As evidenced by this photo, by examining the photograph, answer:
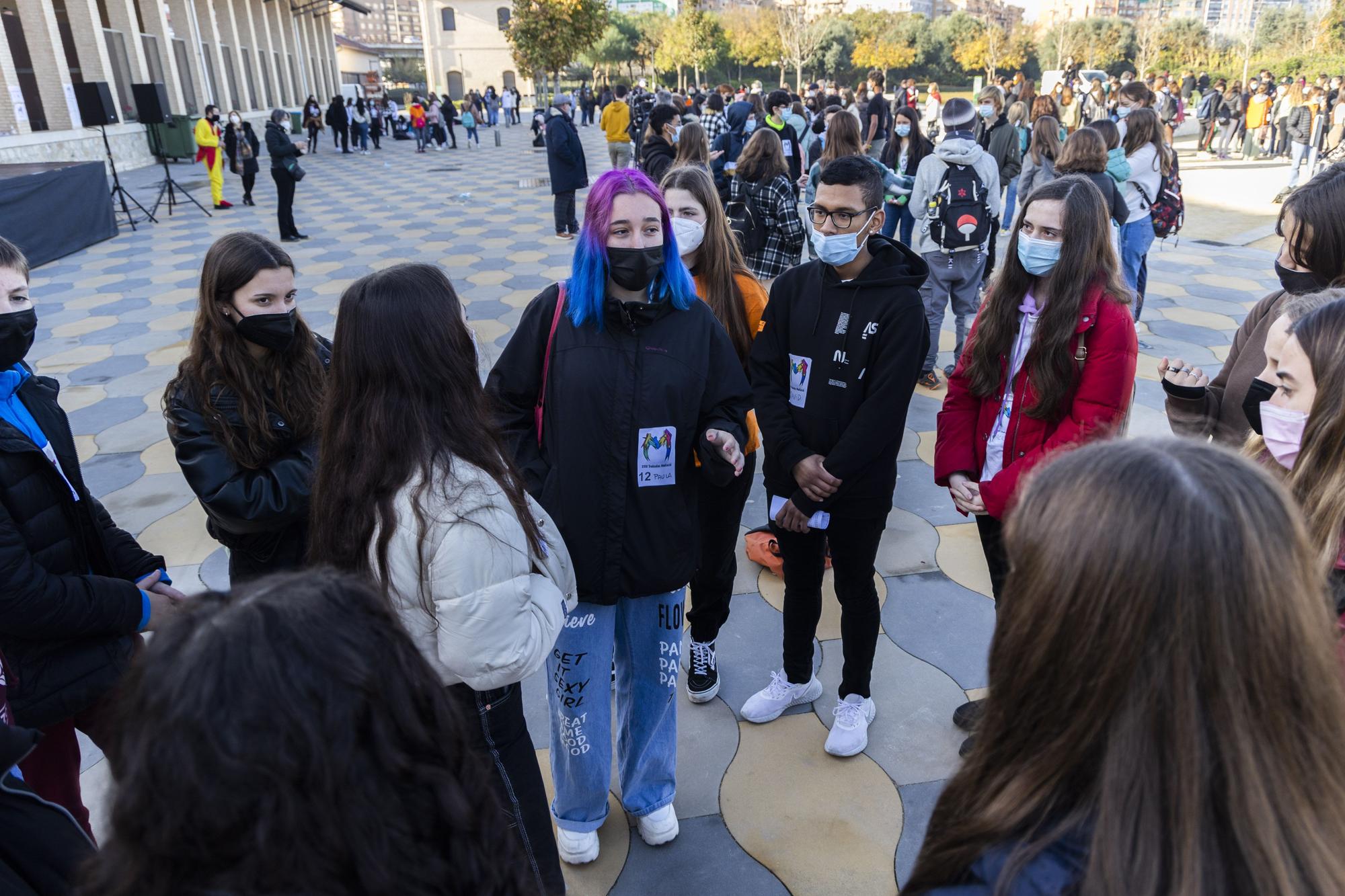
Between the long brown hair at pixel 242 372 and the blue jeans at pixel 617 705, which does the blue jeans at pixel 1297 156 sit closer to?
the blue jeans at pixel 617 705

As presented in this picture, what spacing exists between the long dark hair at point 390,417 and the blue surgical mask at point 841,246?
124cm

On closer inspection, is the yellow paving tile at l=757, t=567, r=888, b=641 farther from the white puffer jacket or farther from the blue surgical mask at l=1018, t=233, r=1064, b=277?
the white puffer jacket

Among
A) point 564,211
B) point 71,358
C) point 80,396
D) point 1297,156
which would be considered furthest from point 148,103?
point 1297,156

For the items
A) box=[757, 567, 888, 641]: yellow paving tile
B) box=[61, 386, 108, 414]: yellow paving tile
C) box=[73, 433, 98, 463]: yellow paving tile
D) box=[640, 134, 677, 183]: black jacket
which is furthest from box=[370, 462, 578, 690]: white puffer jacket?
box=[640, 134, 677, 183]: black jacket

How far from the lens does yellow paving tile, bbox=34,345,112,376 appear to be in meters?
6.16

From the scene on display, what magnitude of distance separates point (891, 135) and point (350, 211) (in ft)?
27.3

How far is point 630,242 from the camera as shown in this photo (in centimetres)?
214

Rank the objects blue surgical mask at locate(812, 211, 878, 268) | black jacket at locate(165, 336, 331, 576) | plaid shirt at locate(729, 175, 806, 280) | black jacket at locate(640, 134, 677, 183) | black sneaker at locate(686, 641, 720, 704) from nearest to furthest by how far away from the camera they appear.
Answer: black jacket at locate(165, 336, 331, 576) → blue surgical mask at locate(812, 211, 878, 268) → black sneaker at locate(686, 641, 720, 704) → plaid shirt at locate(729, 175, 806, 280) → black jacket at locate(640, 134, 677, 183)

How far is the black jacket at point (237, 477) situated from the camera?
1.97 metres

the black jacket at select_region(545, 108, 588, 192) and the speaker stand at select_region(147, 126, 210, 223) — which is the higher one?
the black jacket at select_region(545, 108, 588, 192)

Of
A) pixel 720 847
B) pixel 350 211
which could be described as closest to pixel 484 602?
pixel 720 847

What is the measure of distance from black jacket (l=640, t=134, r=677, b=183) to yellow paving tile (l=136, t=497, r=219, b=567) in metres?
4.40

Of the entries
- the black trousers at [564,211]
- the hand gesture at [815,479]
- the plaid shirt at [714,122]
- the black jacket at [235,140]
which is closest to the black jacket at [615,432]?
the hand gesture at [815,479]

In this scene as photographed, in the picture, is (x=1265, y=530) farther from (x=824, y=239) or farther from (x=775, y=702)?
(x=775, y=702)
